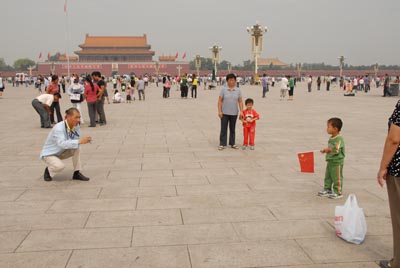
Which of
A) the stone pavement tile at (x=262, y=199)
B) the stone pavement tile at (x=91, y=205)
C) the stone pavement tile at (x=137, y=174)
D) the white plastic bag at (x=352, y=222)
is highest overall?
the white plastic bag at (x=352, y=222)

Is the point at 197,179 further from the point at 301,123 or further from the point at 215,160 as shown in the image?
the point at 301,123

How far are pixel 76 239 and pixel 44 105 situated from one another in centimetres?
670

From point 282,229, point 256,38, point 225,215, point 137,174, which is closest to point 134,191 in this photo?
point 137,174

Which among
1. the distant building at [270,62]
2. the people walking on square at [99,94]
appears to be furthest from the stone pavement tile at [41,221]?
the distant building at [270,62]

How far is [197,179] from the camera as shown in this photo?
16.2 ft

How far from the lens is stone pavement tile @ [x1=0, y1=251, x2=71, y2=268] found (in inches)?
108

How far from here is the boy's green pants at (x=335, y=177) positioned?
161 inches

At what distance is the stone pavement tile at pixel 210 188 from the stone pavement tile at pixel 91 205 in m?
0.62

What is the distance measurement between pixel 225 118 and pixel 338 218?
384 centimetres

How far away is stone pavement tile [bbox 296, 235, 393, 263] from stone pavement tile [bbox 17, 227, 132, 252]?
1.41 meters

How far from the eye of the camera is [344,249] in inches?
117

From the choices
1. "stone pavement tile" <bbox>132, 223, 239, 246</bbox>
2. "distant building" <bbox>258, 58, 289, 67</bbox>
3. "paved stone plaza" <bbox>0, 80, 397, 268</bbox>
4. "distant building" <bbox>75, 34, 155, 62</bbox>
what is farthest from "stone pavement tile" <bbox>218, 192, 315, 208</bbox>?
"distant building" <bbox>258, 58, 289, 67</bbox>

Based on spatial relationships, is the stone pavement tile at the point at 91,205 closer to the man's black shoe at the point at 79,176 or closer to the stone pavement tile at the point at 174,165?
the man's black shoe at the point at 79,176

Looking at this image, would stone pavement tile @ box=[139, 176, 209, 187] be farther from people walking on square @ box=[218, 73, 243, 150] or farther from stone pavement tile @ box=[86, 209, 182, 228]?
people walking on square @ box=[218, 73, 243, 150]
